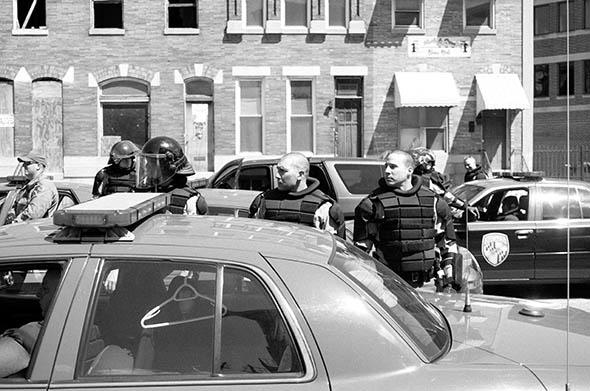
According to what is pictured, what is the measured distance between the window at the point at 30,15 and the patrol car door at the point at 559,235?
52.3 ft

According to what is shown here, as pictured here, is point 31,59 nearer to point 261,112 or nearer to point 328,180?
point 261,112

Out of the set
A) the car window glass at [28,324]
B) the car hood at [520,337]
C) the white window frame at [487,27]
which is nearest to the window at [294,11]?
the white window frame at [487,27]

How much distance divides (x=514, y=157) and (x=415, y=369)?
20.1 meters

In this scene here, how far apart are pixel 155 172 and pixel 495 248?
4.87 metres

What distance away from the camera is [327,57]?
2117 cm

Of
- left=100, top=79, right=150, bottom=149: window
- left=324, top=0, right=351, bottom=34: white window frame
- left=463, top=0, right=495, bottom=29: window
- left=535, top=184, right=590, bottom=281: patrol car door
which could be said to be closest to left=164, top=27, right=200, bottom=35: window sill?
left=100, top=79, right=150, bottom=149: window

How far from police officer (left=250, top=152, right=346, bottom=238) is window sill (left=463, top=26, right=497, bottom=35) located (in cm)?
1673

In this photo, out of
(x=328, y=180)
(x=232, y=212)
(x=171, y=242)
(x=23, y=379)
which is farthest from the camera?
(x=328, y=180)

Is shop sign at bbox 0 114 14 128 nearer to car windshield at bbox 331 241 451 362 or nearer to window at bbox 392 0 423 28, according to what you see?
window at bbox 392 0 423 28

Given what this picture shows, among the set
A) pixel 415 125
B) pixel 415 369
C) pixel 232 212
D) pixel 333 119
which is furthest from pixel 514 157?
pixel 415 369

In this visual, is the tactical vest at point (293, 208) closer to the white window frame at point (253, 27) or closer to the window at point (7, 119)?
the white window frame at point (253, 27)

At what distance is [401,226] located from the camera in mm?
5941

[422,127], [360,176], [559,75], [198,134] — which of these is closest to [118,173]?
[360,176]

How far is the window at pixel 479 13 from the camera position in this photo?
71.2 ft
